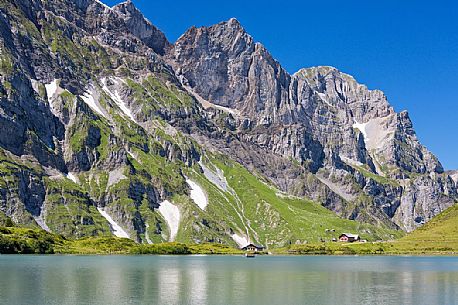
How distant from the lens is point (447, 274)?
467ft

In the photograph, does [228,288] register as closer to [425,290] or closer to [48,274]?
[425,290]

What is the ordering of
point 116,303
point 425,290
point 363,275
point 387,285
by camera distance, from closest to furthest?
point 116,303 → point 425,290 → point 387,285 → point 363,275

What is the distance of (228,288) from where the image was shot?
109000 millimetres

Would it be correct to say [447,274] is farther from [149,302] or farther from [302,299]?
[149,302]

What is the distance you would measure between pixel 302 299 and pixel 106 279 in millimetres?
48730

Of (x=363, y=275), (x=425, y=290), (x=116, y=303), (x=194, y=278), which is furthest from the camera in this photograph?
(x=363, y=275)

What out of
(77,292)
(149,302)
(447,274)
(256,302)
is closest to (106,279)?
(77,292)

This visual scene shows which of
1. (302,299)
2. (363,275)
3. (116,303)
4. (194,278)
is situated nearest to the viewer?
(116,303)

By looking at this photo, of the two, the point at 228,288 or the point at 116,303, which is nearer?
the point at 116,303

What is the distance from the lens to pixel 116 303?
85.9 metres

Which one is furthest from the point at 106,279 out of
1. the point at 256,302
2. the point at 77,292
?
the point at 256,302

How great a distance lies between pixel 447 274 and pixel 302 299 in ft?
217

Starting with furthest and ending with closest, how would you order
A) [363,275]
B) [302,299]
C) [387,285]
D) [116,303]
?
[363,275]
[387,285]
[302,299]
[116,303]

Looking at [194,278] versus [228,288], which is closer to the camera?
[228,288]
